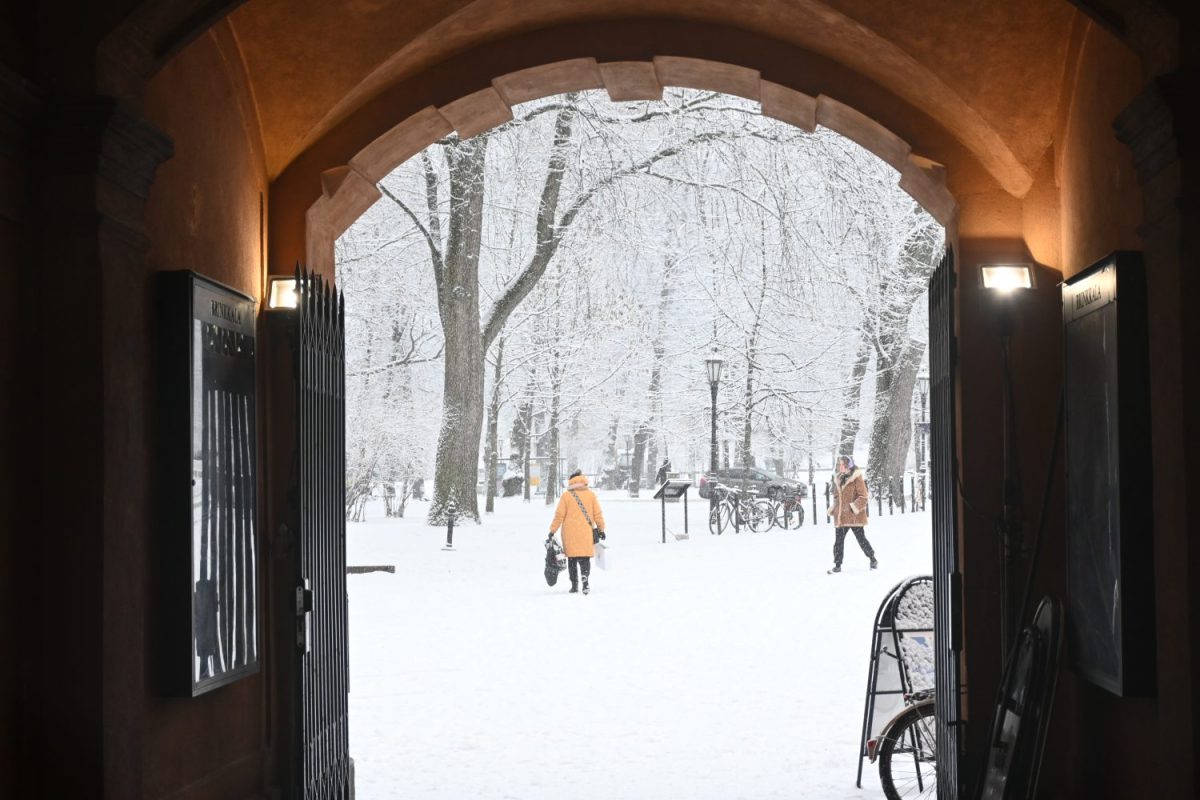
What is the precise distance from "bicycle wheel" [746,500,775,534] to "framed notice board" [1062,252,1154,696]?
2095 cm

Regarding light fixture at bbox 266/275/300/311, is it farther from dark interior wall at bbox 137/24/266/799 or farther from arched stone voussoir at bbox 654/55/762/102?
arched stone voussoir at bbox 654/55/762/102

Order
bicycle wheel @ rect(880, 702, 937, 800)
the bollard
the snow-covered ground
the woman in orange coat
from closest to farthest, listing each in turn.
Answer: bicycle wheel @ rect(880, 702, 937, 800), the snow-covered ground, the woman in orange coat, the bollard

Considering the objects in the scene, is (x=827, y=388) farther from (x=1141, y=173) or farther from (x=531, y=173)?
(x=1141, y=173)

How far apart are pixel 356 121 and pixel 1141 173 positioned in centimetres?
370

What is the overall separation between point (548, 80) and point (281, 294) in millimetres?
1781

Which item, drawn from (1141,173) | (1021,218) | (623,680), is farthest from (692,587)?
(1141,173)

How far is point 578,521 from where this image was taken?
1570cm

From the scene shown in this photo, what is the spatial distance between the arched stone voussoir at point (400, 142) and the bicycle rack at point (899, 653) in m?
3.50

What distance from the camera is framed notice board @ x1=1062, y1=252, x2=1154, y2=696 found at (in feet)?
15.8

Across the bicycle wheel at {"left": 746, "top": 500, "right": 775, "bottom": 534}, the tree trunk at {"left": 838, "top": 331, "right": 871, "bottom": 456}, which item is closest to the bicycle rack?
the bicycle wheel at {"left": 746, "top": 500, "right": 775, "bottom": 534}

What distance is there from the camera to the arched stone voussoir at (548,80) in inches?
261

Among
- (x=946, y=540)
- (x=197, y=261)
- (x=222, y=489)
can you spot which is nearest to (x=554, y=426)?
(x=946, y=540)

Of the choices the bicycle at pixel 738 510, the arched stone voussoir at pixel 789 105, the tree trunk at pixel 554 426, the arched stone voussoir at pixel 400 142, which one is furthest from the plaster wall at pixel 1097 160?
the tree trunk at pixel 554 426

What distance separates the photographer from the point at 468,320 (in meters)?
22.9
